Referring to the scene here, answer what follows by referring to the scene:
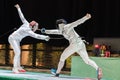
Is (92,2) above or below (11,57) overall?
above

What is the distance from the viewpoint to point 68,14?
9547 millimetres

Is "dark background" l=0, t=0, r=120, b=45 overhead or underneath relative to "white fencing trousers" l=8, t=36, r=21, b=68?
overhead

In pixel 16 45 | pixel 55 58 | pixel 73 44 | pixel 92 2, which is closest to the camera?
pixel 73 44

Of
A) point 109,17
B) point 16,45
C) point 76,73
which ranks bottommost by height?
point 76,73

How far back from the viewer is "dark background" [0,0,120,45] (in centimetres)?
A: 880

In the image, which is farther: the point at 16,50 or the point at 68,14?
the point at 68,14

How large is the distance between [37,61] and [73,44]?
157 inches

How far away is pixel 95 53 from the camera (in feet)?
27.8

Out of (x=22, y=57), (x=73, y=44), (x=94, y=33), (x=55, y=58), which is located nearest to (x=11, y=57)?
(x=22, y=57)

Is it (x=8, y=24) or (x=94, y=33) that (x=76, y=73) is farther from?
(x=8, y=24)

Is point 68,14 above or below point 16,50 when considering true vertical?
above

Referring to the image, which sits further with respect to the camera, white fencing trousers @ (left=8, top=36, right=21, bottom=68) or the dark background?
the dark background

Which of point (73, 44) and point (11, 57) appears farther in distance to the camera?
point (11, 57)

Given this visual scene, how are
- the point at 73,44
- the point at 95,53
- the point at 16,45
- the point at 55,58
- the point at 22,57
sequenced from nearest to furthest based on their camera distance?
the point at 73,44, the point at 16,45, the point at 95,53, the point at 55,58, the point at 22,57
